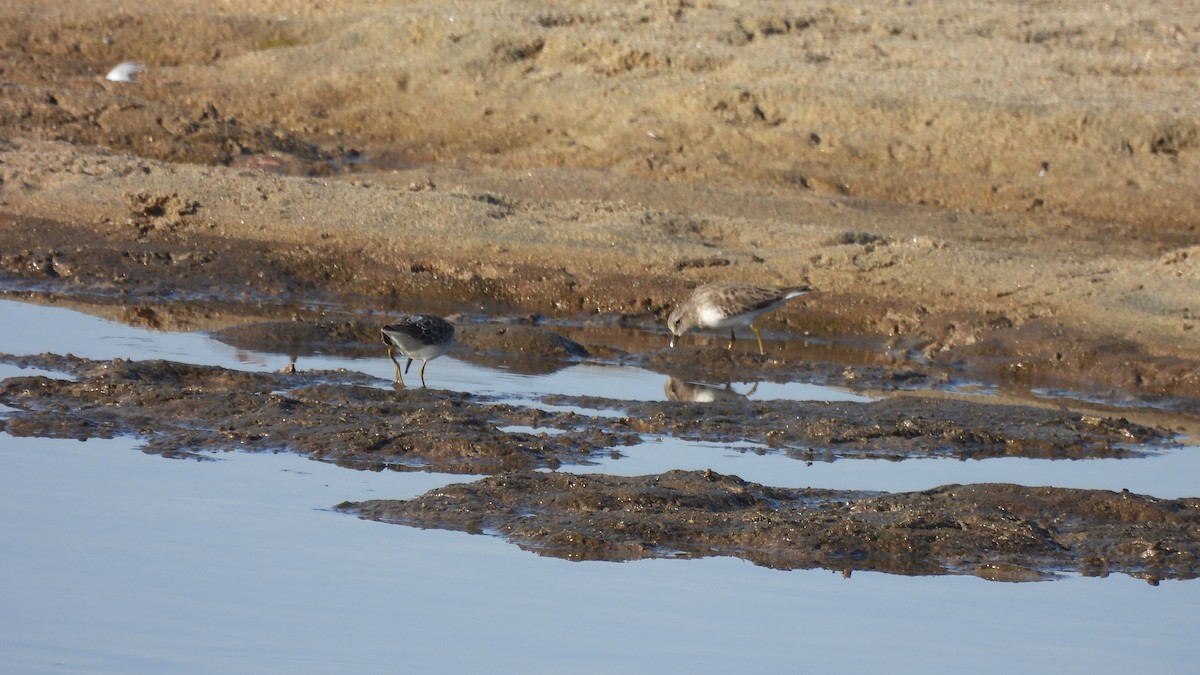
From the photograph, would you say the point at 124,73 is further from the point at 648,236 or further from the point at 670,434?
the point at 670,434

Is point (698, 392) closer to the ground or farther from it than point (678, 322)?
closer to the ground

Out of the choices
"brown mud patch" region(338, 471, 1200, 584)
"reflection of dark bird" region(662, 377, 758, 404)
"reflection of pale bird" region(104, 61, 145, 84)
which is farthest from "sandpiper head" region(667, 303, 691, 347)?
"reflection of pale bird" region(104, 61, 145, 84)

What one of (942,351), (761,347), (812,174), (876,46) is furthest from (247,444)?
(876,46)

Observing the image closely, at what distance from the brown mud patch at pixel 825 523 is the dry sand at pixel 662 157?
155 inches

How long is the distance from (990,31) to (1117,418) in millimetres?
11729

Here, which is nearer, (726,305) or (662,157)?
(726,305)

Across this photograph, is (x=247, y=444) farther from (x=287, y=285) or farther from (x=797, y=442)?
(x=287, y=285)

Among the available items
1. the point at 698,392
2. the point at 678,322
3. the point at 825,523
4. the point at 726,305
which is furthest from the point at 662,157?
the point at 825,523

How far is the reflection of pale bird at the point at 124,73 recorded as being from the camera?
2152 cm

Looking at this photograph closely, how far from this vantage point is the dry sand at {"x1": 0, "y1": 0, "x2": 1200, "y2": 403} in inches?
516

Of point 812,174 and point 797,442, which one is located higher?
point 812,174

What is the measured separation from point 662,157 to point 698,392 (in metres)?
8.10

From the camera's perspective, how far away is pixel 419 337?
31.9 feet

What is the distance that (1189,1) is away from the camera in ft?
73.9
